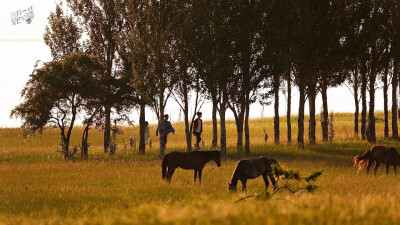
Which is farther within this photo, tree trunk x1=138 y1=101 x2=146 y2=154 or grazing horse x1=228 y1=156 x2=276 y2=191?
tree trunk x1=138 y1=101 x2=146 y2=154

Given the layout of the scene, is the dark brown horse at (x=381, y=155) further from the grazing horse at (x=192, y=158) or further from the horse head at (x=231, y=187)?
the horse head at (x=231, y=187)

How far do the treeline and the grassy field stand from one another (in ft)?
14.5

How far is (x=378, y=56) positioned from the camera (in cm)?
4822

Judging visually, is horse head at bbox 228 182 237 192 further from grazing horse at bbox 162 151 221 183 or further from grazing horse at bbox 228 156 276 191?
grazing horse at bbox 162 151 221 183

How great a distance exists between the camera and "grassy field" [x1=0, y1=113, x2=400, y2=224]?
26.3 ft

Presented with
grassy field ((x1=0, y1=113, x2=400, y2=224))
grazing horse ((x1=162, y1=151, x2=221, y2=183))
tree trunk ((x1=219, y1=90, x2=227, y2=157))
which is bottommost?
grassy field ((x1=0, y1=113, x2=400, y2=224))

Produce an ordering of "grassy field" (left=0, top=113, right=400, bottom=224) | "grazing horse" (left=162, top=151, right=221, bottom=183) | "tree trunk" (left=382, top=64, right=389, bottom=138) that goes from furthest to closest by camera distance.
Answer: "tree trunk" (left=382, top=64, right=389, bottom=138), "grazing horse" (left=162, top=151, right=221, bottom=183), "grassy field" (left=0, top=113, right=400, bottom=224)

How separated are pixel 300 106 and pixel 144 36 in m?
13.1

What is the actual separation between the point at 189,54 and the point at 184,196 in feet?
71.9

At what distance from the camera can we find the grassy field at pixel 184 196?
26.3ft

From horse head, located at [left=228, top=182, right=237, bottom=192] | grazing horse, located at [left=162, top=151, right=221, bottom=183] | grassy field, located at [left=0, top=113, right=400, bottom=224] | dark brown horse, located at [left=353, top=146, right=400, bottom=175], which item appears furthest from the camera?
dark brown horse, located at [left=353, top=146, right=400, bottom=175]

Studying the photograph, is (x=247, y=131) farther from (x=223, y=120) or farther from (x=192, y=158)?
(x=192, y=158)

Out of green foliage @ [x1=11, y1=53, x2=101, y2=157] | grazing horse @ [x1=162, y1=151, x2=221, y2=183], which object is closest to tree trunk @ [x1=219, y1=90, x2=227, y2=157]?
green foliage @ [x1=11, y1=53, x2=101, y2=157]

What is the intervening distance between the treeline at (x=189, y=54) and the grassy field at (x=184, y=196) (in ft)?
14.5
